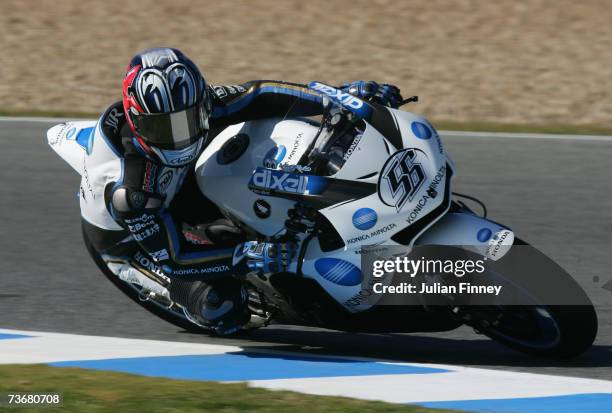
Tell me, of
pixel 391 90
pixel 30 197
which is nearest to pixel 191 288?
pixel 391 90

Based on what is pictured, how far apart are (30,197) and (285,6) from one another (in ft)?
23.7

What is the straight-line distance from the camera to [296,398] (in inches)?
190

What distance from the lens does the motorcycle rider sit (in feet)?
17.6

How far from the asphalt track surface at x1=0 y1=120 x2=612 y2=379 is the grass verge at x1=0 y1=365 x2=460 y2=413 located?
3.27 ft

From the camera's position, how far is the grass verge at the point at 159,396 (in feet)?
15.2

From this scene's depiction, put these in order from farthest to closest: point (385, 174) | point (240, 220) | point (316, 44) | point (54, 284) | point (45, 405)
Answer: point (316, 44)
point (54, 284)
point (240, 220)
point (385, 174)
point (45, 405)

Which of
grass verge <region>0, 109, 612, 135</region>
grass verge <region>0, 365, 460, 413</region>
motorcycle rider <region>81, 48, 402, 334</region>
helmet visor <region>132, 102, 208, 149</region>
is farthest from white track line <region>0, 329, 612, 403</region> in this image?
grass verge <region>0, 109, 612, 135</region>

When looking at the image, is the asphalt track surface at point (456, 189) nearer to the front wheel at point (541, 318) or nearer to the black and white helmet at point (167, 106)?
the front wheel at point (541, 318)

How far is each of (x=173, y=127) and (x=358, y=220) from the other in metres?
0.90

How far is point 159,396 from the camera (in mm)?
4832

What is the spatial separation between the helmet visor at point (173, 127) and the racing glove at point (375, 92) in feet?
2.34

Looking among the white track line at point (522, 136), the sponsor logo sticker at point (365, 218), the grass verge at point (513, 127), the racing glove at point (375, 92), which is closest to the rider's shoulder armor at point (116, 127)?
the racing glove at point (375, 92)

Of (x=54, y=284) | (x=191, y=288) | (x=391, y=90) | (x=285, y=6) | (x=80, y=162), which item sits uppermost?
(x=391, y=90)

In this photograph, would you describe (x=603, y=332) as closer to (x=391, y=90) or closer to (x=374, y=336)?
(x=374, y=336)
